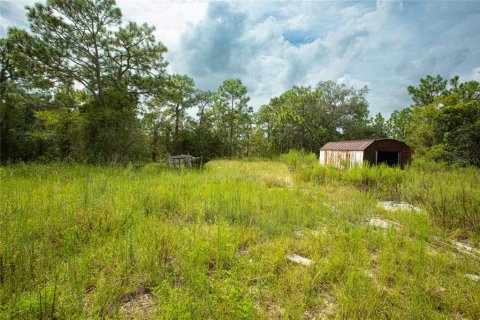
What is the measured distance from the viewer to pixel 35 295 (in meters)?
1.87

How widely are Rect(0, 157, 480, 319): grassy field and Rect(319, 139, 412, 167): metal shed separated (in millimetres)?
8590

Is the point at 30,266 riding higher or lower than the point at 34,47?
lower

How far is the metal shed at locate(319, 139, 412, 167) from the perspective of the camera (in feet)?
41.3

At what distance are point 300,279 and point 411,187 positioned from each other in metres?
4.99

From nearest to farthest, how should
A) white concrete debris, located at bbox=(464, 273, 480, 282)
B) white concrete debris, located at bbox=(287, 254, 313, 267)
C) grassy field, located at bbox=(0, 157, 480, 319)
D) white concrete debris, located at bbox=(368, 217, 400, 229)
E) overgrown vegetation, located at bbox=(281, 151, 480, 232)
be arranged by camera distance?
grassy field, located at bbox=(0, 157, 480, 319)
white concrete debris, located at bbox=(464, 273, 480, 282)
white concrete debris, located at bbox=(287, 254, 313, 267)
overgrown vegetation, located at bbox=(281, 151, 480, 232)
white concrete debris, located at bbox=(368, 217, 400, 229)

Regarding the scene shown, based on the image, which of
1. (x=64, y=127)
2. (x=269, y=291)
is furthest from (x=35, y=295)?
(x=64, y=127)

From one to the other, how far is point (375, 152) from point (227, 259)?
13.1m

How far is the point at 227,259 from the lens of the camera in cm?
271

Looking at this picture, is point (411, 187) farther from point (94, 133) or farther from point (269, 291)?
point (94, 133)

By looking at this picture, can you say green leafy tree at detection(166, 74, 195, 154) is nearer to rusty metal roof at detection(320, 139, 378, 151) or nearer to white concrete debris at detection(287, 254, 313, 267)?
rusty metal roof at detection(320, 139, 378, 151)

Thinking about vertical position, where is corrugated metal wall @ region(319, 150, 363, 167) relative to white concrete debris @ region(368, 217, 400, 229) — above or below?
above

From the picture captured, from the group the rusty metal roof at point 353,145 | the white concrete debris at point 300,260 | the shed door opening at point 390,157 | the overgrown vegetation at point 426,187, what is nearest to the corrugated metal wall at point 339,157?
the rusty metal roof at point 353,145

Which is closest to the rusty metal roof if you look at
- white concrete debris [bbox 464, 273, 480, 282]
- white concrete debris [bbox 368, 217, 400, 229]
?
white concrete debris [bbox 368, 217, 400, 229]

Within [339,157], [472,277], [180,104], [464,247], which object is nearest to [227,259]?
[472,277]
